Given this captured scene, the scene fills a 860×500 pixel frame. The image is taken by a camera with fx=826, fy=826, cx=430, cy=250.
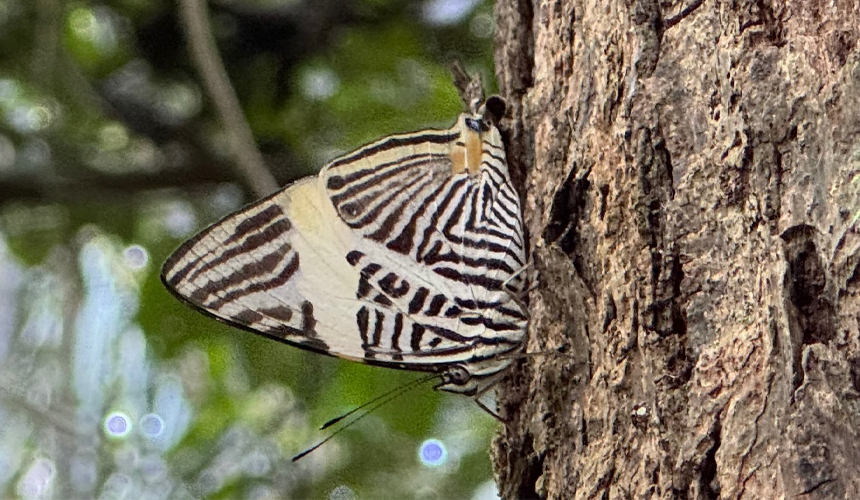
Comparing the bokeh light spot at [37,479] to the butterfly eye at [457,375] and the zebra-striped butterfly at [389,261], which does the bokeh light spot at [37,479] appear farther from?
the butterfly eye at [457,375]

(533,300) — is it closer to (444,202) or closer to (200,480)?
(444,202)

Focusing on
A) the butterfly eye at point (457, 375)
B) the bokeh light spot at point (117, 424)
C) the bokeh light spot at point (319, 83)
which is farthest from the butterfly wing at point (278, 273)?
the bokeh light spot at point (117, 424)

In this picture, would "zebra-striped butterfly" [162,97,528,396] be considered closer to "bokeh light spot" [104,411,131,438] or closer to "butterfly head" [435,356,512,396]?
"butterfly head" [435,356,512,396]

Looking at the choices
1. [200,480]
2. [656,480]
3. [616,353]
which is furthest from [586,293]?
[200,480]

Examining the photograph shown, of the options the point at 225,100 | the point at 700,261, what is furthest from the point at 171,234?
the point at 700,261

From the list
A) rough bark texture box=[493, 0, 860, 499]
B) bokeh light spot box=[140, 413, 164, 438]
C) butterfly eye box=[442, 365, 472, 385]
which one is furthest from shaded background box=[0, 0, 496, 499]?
rough bark texture box=[493, 0, 860, 499]

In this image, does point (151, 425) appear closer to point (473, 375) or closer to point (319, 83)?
point (319, 83)
